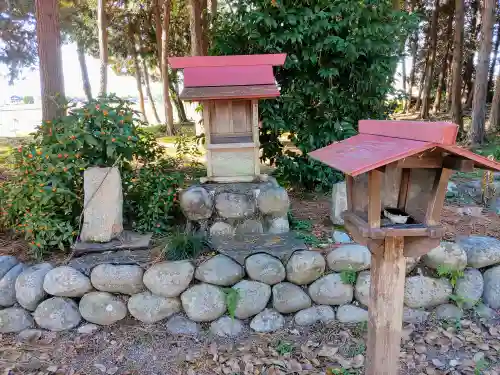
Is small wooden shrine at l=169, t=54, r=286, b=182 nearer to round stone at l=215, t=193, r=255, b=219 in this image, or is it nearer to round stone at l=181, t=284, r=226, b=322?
round stone at l=215, t=193, r=255, b=219

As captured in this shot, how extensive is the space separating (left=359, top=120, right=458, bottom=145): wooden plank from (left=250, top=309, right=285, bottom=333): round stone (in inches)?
85.3

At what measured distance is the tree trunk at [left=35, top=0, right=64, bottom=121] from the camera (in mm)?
4785

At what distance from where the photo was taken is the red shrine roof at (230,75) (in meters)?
4.11

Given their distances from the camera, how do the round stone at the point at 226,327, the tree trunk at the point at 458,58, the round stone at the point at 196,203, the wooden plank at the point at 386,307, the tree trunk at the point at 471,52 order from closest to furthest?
the wooden plank at the point at 386,307 → the round stone at the point at 226,327 → the round stone at the point at 196,203 → the tree trunk at the point at 458,58 → the tree trunk at the point at 471,52

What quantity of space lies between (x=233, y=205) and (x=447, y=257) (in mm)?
2255

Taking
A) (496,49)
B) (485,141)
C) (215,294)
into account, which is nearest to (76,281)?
(215,294)

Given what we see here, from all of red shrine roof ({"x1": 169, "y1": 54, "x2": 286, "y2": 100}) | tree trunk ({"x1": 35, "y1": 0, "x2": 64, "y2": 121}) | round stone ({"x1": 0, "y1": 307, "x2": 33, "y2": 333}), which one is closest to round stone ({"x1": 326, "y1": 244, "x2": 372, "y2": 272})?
red shrine roof ({"x1": 169, "y1": 54, "x2": 286, "y2": 100})

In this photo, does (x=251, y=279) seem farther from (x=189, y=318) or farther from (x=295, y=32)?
(x=295, y=32)

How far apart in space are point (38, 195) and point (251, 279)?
2303mm

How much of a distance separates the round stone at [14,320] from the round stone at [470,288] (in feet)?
13.9

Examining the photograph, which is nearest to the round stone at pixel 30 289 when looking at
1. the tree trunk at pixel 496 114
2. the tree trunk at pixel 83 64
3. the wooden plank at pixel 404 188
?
the wooden plank at pixel 404 188

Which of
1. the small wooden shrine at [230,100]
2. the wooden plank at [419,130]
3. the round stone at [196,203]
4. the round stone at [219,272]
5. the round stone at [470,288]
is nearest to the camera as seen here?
the wooden plank at [419,130]

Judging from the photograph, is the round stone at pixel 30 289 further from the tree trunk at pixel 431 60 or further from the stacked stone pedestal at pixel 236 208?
the tree trunk at pixel 431 60

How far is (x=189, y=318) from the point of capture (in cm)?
377
